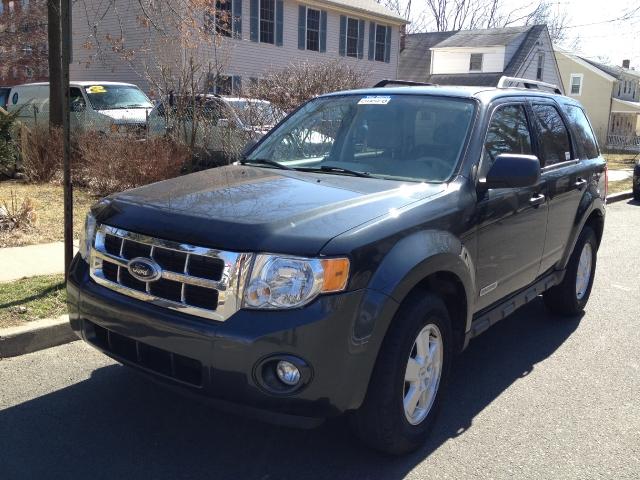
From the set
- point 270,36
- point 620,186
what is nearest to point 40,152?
point 620,186

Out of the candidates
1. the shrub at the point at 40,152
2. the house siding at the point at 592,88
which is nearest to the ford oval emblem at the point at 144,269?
the shrub at the point at 40,152

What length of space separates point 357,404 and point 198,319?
2.65 ft

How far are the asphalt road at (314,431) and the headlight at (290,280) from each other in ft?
2.75

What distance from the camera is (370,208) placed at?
121 inches

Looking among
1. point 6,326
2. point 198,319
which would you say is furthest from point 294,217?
point 6,326

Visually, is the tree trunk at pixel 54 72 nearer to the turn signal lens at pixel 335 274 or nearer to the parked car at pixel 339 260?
the parked car at pixel 339 260

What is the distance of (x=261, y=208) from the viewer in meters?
3.04

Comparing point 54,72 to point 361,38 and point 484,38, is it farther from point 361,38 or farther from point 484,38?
point 484,38

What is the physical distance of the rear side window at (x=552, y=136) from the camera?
4.65m

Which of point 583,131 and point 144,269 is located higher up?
point 583,131

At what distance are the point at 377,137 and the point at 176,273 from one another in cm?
186

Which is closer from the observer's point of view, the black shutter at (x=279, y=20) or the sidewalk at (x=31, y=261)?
the sidewalk at (x=31, y=261)

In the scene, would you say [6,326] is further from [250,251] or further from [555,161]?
[555,161]

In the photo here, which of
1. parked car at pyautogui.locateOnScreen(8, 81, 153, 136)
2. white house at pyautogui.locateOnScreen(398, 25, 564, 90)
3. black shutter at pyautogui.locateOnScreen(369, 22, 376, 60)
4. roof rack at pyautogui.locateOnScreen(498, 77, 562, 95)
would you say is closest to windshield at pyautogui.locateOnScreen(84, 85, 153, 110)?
parked car at pyautogui.locateOnScreen(8, 81, 153, 136)
